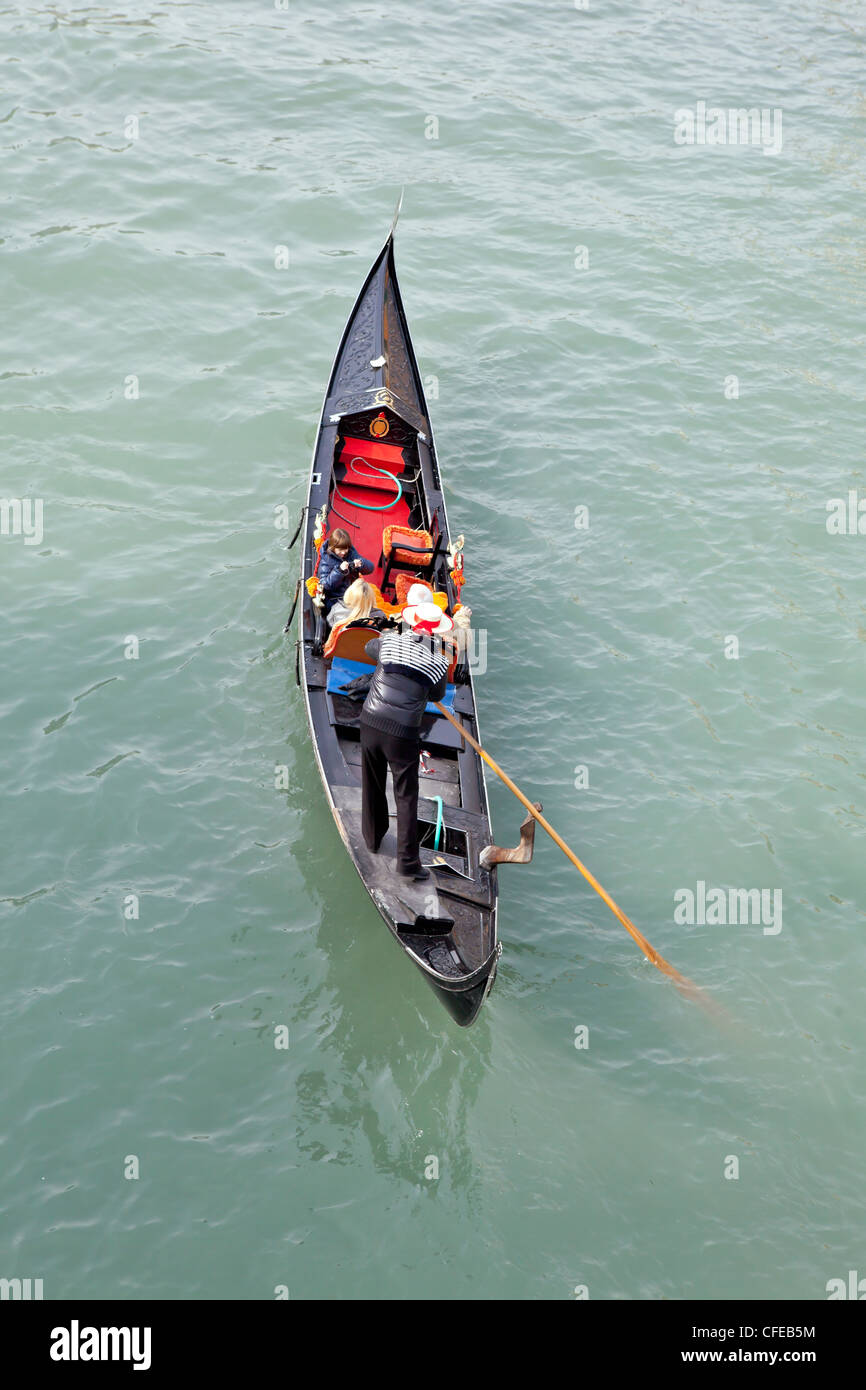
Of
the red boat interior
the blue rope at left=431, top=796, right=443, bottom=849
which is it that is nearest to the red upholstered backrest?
the red boat interior

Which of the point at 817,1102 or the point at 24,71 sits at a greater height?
the point at 24,71

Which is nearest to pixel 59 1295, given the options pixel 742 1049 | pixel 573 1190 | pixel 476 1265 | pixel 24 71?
pixel 476 1265

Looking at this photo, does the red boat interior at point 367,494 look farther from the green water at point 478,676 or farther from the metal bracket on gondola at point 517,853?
the metal bracket on gondola at point 517,853

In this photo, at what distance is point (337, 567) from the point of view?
28.1ft

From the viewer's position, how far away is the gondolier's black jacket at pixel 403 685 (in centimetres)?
634

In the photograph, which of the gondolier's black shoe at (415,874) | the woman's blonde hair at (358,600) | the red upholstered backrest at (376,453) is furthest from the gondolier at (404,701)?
the red upholstered backrest at (376,453)

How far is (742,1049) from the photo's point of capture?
691 centimetres

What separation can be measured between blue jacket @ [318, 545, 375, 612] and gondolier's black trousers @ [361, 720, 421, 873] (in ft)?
6.89

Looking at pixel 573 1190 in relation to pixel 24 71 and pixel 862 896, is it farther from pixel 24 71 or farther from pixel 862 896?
pixel 24 71

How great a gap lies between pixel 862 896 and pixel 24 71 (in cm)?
1434

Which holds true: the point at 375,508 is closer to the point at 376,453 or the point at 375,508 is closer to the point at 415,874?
the point at 376,453

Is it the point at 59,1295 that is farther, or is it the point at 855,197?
the point at 855,197

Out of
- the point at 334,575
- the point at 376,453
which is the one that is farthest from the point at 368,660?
the point at 376,453
